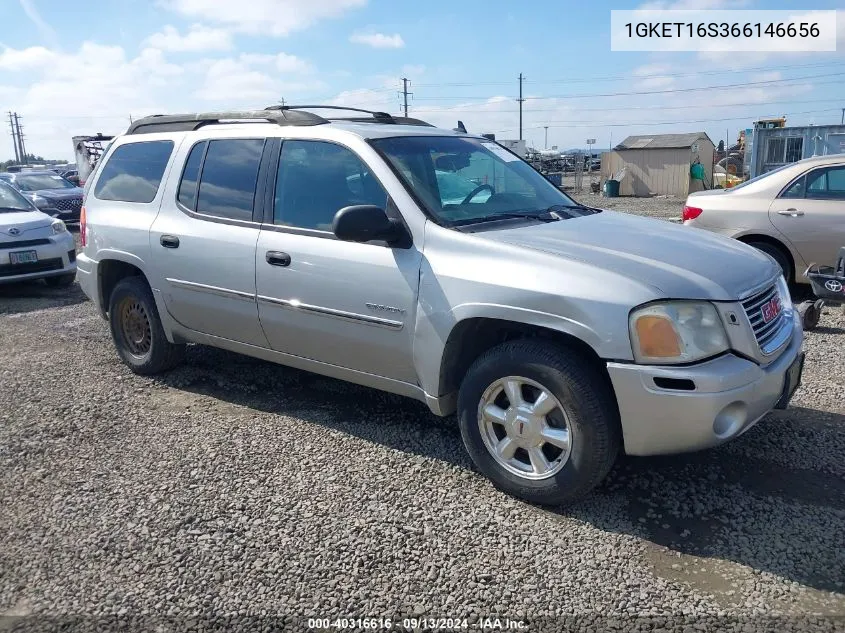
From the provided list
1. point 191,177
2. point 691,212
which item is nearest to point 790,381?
point 191,177

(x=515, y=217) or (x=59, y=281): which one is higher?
(x=515, y=217)

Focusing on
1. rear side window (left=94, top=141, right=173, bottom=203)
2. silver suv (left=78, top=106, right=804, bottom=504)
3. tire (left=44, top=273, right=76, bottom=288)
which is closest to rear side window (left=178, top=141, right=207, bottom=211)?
silver suv (left=78, top=106, right=804, bottom=504)

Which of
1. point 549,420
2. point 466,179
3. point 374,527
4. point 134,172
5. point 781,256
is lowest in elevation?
point 374,527

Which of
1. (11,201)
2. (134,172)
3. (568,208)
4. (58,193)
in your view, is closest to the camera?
(568,208)

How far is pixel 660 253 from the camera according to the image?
3459 millimetres

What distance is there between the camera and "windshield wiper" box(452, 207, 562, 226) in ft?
12.6

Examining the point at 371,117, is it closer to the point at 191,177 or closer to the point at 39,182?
the point at 191,177

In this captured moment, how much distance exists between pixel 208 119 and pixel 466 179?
200cm

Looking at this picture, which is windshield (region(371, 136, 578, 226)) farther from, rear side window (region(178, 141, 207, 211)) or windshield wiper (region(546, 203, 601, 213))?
rear side window (region(178, 141, 207, 211))

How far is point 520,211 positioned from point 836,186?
4907 millimetres

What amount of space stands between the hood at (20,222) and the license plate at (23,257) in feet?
0.70

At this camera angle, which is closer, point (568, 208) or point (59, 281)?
point (568, 208)

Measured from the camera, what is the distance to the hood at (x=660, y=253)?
3.16 m

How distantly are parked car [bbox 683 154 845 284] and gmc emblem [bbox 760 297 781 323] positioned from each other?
402 centimetres
